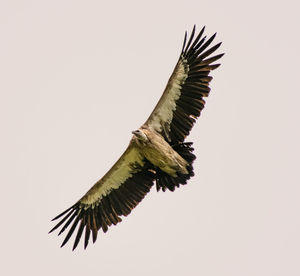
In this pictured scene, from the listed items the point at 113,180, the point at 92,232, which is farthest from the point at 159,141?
the point at 92,232

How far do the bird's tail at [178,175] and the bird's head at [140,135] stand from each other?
74 cm

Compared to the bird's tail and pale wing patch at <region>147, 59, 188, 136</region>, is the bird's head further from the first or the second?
the bird's tail

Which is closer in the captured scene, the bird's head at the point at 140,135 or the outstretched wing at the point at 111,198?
the bird's head at the point at 140,135

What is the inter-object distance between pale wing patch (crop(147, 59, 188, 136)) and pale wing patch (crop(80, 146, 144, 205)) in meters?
1.05

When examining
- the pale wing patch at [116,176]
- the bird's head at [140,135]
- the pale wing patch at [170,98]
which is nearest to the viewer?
the bird's head at [140,135]

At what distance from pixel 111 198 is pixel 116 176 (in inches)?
23.1

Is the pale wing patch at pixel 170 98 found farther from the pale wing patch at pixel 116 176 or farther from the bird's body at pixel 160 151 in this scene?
the pale wing patch at pixel 116 176

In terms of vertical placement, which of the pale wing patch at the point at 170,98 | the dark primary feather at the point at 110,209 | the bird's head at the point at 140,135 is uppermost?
the pale wing patch at the point at 170,98

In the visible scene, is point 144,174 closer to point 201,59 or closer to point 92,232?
point 92,232

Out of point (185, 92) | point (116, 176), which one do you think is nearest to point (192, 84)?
point (185, 92)

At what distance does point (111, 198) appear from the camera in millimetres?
18812

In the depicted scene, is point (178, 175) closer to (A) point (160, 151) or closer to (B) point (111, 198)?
(A) point (160, 151)

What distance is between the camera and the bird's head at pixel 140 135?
17516mm

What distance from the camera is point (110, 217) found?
18.8 m
